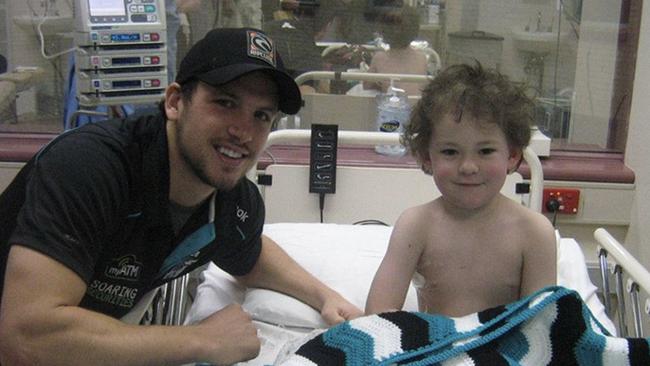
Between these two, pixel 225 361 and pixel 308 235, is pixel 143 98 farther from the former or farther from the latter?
pixel 225 361

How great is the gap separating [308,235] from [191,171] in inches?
28.2

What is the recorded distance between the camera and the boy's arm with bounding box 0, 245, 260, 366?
1205 millimetres

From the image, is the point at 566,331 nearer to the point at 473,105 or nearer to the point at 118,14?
the point at 473,105

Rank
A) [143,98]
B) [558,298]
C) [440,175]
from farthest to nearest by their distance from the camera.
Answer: [143,98] < [440,175] < [558,298]

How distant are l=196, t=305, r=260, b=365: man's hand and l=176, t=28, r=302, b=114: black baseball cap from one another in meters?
0.41

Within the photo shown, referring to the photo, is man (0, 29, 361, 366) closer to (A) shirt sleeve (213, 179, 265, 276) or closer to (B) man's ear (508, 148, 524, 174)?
(A) shirt sleeve (213, 179, 265, 276)

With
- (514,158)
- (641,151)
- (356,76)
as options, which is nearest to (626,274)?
(514,158)

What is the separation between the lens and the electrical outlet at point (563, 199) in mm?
2781

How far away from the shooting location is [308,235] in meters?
2.12

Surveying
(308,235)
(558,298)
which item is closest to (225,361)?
(558,298)

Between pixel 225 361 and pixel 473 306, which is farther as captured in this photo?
pixel 473 306

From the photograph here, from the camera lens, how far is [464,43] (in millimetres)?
2975

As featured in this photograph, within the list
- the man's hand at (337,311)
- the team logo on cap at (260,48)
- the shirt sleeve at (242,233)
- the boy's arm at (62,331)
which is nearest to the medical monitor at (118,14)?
the shirt sleeve at (242,233)

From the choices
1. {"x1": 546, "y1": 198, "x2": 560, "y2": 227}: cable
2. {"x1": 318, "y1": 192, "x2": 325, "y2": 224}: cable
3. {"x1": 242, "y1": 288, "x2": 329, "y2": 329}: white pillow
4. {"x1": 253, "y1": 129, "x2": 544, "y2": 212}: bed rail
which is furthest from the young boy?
{"x1": 546, "y1": 198, "x2": 560, "y2": 227}: cable
